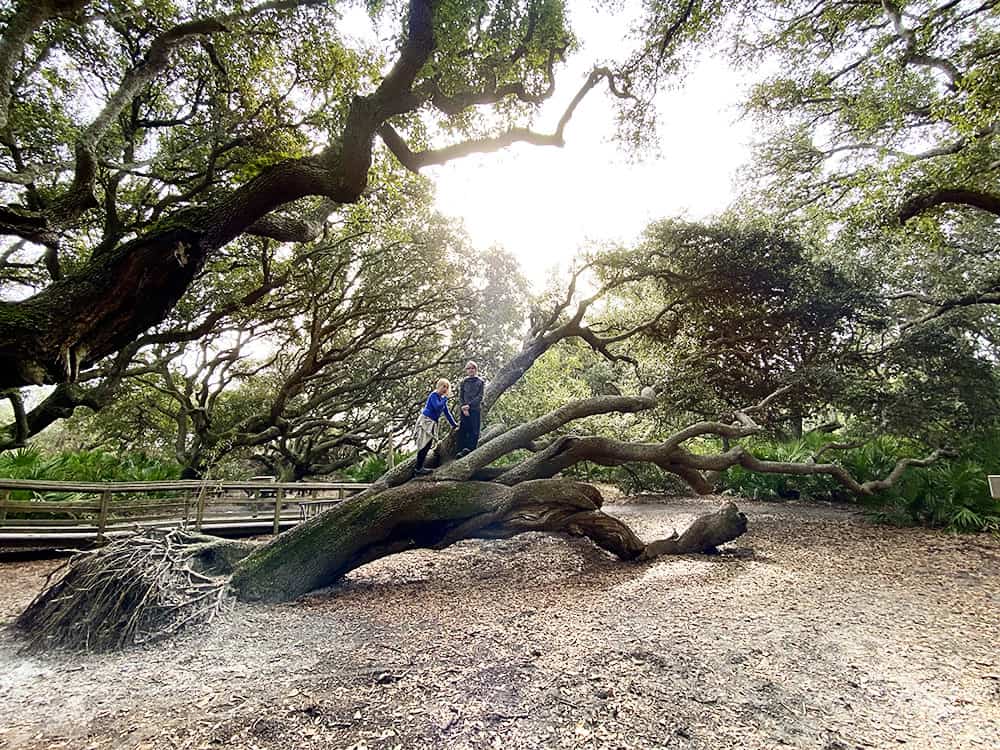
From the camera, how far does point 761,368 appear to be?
1021 centimetres

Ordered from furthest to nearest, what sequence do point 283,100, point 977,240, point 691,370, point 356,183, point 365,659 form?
point 977,240, point 691,370, point 283,100, point 356,183, point 365,659

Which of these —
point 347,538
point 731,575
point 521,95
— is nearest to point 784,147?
point 521,95

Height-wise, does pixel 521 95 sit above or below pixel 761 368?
above

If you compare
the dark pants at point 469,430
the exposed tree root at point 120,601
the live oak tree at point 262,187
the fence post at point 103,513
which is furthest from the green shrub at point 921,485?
the fence post at point 103,513

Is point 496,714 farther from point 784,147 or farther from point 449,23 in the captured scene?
point 784,147

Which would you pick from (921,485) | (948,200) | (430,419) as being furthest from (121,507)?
(948,200)

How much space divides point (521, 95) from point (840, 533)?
964 centimetres

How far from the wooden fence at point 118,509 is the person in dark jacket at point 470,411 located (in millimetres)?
4298

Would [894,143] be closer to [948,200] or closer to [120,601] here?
[948,200]

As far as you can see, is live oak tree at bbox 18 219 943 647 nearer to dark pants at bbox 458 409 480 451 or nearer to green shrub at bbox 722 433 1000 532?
dark pants at bbox 458 409 480 451

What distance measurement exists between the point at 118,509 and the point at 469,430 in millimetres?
6422

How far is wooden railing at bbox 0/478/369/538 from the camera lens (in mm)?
6309

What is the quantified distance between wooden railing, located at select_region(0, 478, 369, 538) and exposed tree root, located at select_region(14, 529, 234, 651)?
244 cm

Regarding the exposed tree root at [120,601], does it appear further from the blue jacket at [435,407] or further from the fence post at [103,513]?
the fence post at [103,513]
